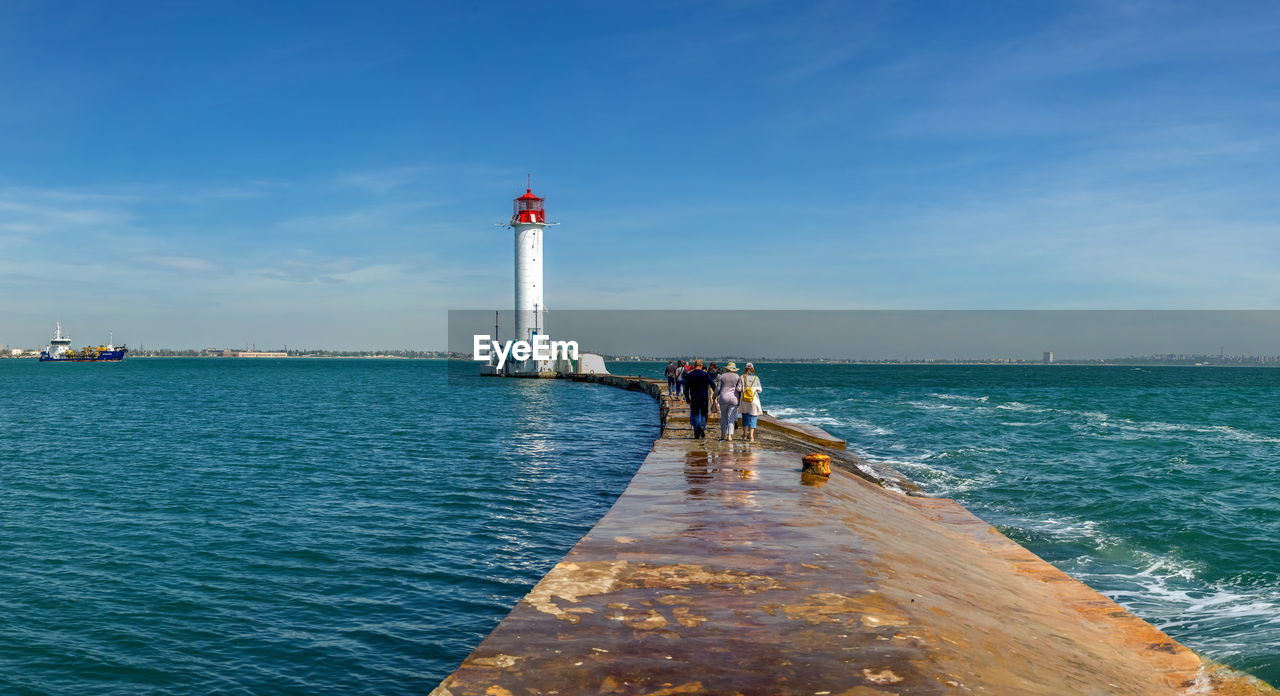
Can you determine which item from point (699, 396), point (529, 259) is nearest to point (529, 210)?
point (529, 259)

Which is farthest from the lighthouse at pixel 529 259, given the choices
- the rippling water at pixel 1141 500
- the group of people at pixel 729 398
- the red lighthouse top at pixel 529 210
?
the group of people at pixel 729 398

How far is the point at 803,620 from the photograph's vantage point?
6020 mm

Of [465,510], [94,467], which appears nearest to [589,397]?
[94,467]

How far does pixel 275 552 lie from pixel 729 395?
9524mm

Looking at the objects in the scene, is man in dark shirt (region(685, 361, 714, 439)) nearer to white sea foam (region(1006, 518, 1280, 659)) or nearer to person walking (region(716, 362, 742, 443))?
person walking (region(716, 362, 742, 443))

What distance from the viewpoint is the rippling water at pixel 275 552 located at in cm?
860

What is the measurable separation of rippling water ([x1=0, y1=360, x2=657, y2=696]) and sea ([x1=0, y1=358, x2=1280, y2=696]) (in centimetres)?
5

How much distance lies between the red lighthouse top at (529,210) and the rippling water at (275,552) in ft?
160

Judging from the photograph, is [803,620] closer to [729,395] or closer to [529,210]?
[729,395]

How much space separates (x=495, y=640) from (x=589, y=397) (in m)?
54.6

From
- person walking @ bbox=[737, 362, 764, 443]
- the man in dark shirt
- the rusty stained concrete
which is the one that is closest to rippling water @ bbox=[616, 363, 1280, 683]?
the rusty stained concrete

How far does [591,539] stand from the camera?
903 centimetres

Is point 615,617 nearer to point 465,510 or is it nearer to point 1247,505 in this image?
point 465,510

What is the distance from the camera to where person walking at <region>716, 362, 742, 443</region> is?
56.1 feet
